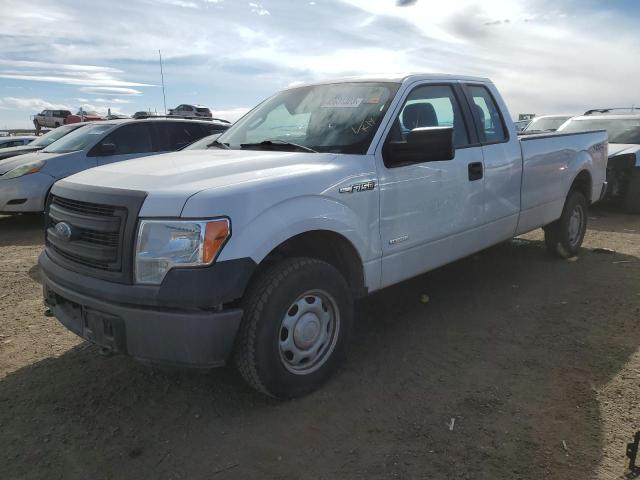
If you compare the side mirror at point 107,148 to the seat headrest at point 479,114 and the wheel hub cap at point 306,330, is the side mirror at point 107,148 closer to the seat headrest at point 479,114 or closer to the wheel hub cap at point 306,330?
the seat headrest at point 479,114

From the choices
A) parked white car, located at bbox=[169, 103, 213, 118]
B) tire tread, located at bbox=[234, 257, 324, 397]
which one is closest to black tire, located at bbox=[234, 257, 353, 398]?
tire tread, located at bbox=[234, 257, 324, 397]

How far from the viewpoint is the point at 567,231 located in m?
5.91

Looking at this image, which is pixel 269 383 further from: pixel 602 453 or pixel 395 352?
pixel 602 453

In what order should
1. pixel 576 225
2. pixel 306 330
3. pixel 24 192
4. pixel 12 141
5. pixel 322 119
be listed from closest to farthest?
pixel 306 330 < pixel 322 119 < pixel 576 225 < pixel 24 192 < pixel 12 141

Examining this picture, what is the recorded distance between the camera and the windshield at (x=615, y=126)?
962 cm

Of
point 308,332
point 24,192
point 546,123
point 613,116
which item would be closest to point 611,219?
point 613,116

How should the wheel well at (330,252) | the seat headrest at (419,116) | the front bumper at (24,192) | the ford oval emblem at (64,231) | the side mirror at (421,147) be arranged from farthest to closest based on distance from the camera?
the front bumper at (24,192)
the seat headrest at (419,116)
the side mirror at (421,147)
the wheel well at (330,252)
the ford oval emblem at (64,231)

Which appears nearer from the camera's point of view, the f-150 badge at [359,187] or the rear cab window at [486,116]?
the f-150 badge at [359,187]

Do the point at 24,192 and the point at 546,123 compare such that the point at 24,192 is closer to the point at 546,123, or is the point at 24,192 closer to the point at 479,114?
the point at 479,114

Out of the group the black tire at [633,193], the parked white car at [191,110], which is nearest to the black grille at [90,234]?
the black tire at [633,193]

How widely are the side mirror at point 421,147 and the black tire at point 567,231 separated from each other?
3.14 m

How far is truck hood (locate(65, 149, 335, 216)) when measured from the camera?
2586 millimetres

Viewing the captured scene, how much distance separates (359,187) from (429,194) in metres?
0.73

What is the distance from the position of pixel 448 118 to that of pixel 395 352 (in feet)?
6.21
